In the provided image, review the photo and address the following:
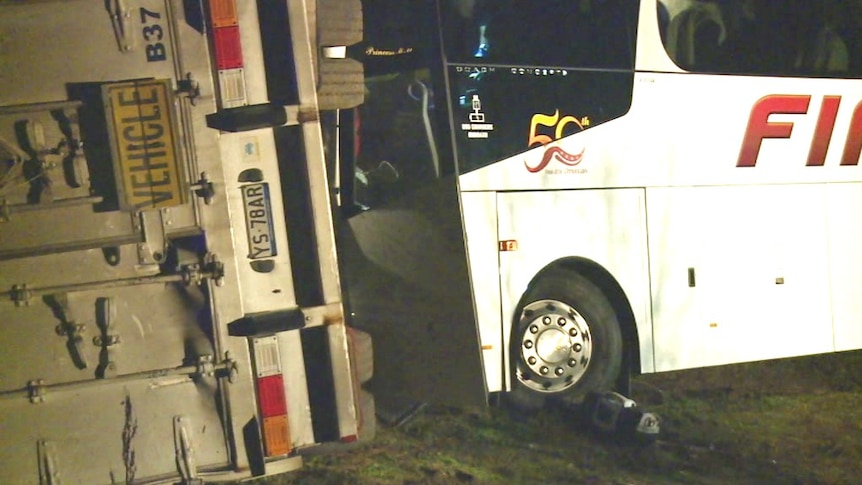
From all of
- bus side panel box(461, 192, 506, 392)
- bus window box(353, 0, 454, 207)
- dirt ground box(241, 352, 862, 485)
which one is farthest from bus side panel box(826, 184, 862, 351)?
bus window box(353, 0, 454, 207)

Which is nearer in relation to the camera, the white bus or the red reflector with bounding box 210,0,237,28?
the red reflector with bounding box 210,0,237,28

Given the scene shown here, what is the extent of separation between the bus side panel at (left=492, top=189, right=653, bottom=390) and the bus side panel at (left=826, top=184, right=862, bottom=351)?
1.99m

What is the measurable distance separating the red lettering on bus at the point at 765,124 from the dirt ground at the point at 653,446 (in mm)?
2112

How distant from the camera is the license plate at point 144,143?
15.8ft

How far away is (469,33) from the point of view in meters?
7.50

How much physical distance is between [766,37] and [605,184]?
212 cm

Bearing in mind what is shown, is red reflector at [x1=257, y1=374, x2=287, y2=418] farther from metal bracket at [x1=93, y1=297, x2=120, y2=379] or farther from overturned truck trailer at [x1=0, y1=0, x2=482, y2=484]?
metal bracket at [x1=93, y1=297, x2=120, y2=379]

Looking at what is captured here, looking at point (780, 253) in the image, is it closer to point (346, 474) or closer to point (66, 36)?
point (346, 474)

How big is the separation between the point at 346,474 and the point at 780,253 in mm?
4203

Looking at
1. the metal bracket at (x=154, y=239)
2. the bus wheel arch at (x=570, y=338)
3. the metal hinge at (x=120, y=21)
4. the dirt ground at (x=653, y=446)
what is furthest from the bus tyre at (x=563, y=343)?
the metal hinge at (x=120, y=21)

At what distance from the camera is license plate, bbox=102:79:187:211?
481 centimetres

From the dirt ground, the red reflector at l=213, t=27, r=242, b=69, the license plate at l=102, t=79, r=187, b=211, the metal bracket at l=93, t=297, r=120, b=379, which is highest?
the red reflector at l=213, t=27, r=242, b=69

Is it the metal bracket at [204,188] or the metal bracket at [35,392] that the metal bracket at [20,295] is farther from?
the metal bracket at [204,188]

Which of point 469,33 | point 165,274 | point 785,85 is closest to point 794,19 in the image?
point 785,85
